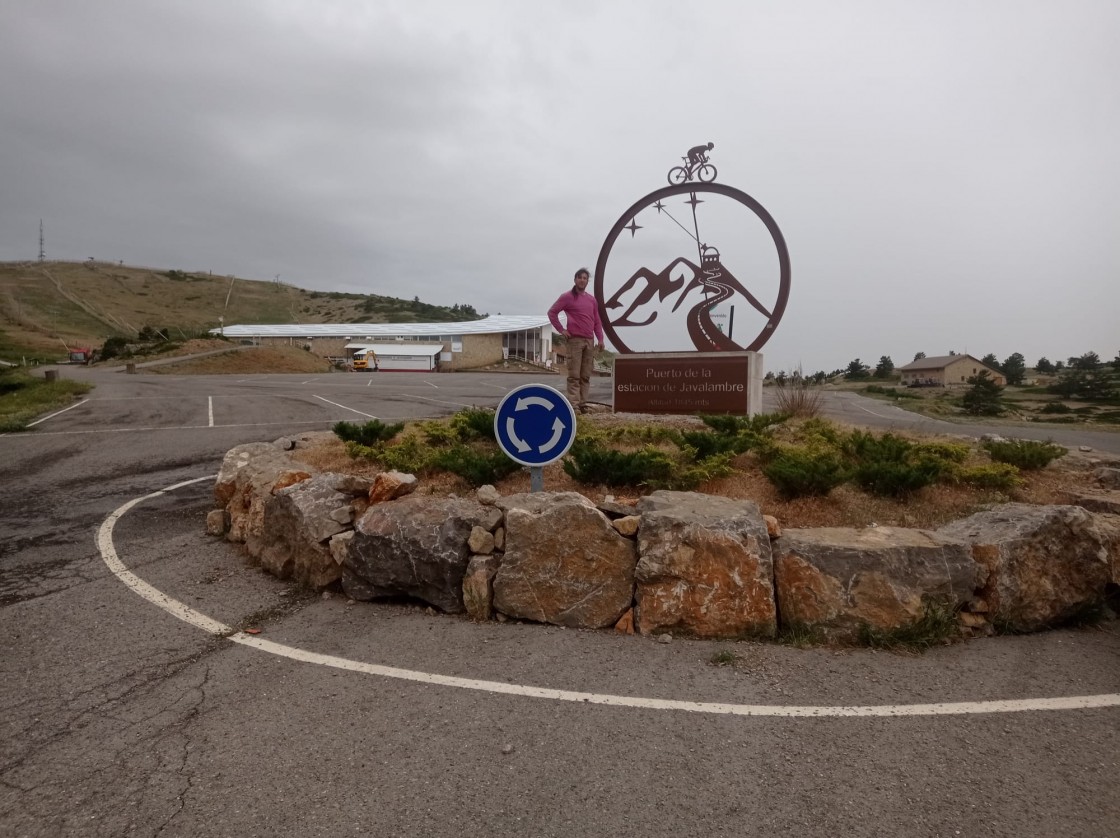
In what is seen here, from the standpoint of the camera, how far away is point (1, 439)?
12.0 metres

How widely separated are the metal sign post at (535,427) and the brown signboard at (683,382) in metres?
4.87

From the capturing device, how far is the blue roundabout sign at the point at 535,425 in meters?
5.11

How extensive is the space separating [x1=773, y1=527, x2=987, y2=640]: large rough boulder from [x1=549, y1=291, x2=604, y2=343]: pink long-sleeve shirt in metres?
6.18

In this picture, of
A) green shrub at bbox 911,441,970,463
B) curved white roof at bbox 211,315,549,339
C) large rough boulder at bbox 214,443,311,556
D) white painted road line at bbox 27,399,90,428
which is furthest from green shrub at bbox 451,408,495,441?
curved white roof at bbox 211,315,549,339

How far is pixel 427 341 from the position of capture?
56.5 m

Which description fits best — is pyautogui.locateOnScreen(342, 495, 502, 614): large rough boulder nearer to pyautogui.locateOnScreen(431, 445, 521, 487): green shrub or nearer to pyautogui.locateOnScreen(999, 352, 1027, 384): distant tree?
pyautogui.locateOnScreen(431, 445, 521, 487): green shrub

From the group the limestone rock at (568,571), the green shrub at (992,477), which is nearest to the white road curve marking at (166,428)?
the limestone rock at (568,571)

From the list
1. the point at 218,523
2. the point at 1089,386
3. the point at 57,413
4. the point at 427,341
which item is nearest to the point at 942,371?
the point at 1089,386

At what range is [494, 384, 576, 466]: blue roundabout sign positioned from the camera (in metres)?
5.11

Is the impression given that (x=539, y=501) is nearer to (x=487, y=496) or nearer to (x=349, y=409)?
(x=487, y=496)

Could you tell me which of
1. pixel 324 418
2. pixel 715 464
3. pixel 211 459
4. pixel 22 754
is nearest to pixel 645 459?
pixel 715 464

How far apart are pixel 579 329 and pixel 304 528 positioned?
5875 millimetres

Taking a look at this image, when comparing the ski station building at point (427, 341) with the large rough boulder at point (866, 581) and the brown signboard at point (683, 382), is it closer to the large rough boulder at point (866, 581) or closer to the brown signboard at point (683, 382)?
the brown signboard at point (683, 382)

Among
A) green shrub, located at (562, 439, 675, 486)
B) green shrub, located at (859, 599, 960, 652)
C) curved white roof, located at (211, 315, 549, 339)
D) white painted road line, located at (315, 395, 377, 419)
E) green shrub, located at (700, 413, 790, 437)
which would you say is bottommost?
green shrub, located at (859, 599, 960, 652)
